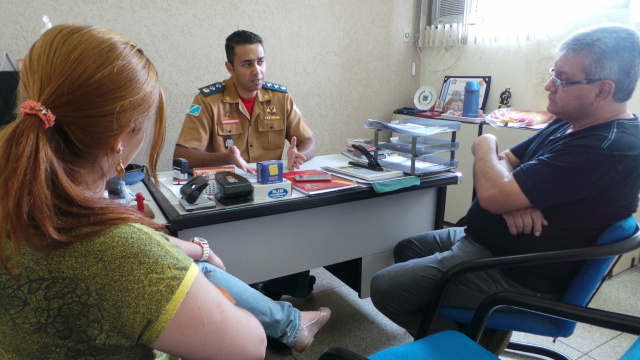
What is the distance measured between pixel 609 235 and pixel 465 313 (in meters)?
0.45

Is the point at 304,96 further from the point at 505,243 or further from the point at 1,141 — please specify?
the point at 1,141

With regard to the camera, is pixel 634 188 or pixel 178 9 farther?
pixel 178 9

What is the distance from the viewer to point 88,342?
0.59 m

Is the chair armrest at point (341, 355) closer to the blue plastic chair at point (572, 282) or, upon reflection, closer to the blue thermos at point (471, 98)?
the blue plastic chair at point (572, 282)

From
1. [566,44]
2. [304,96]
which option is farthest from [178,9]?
[566,44]

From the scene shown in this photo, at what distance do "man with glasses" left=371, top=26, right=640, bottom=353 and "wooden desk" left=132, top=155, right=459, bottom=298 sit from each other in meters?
0.26

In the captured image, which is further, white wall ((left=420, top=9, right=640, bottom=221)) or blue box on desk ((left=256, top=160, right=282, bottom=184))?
white wall ((left=420, top=9, right=640, bottom=221))

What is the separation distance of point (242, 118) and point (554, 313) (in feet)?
5.86

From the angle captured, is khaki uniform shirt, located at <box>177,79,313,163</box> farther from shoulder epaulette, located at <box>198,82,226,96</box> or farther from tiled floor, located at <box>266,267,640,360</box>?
tiled floor, located at <box>266,267,640,360</box>

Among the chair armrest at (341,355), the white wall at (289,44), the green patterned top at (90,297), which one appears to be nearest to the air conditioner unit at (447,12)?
the white wall at (289,44)

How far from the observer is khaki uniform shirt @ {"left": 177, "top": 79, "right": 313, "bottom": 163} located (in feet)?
7.07

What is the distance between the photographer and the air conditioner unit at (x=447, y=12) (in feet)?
10.5

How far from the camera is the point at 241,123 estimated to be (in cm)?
230

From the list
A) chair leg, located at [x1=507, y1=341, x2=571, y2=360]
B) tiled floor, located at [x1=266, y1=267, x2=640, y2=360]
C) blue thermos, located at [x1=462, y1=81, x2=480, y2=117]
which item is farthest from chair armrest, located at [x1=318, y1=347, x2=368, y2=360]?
blue thermos, located at [x1=462, y1=81, x2=480, y2=117]
